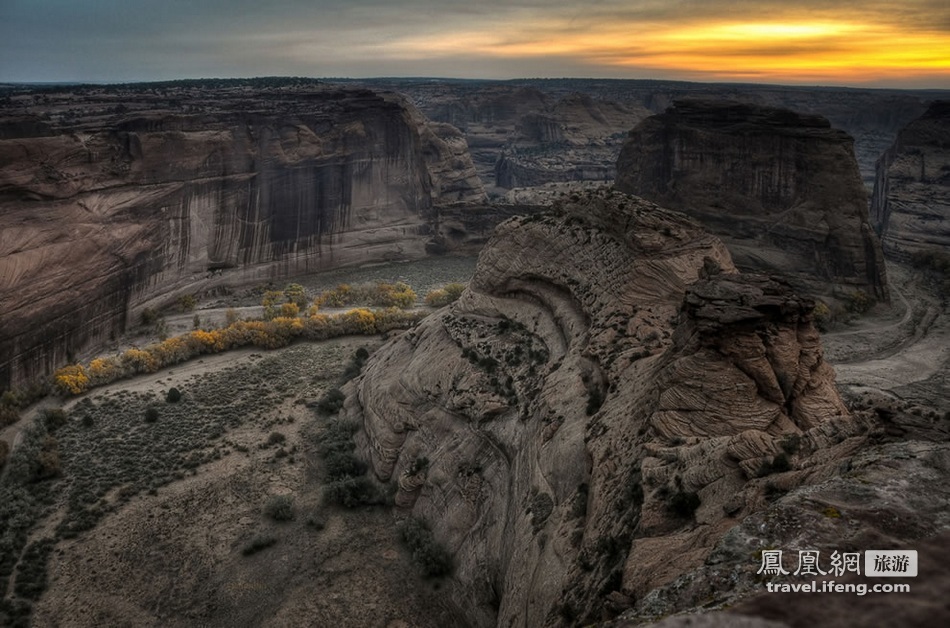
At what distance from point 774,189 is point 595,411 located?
166ft

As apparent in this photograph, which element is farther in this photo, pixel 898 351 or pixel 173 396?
pixel 898 351

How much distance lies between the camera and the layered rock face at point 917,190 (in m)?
77.5

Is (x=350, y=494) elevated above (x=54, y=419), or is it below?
below

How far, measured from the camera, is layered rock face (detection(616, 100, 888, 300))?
191ft

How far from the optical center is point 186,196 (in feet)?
193

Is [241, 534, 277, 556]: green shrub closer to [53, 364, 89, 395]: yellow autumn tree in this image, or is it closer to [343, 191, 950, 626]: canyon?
[343, 191, 950, 626]: canyon

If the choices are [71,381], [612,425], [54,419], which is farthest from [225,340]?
[612,425]

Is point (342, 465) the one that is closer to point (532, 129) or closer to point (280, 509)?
point (280, 509)

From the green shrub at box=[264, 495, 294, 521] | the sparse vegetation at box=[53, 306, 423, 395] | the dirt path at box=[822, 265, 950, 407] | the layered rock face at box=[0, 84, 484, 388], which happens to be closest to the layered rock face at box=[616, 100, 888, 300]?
the dirt path at box=[822, 265, 950, 407]

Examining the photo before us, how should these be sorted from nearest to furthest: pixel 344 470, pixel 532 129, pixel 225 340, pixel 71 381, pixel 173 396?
pixel 344 470
pixel 173 396
pixel 71 381
pixel 225 340
pixel 532 129

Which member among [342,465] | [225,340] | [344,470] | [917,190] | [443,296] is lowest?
[344,470]

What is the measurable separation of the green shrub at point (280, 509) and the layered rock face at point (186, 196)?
23866 millimetres

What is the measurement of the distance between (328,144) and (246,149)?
9.59 meters

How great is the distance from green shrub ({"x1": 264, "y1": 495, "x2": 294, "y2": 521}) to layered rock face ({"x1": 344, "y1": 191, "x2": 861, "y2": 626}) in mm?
4524
